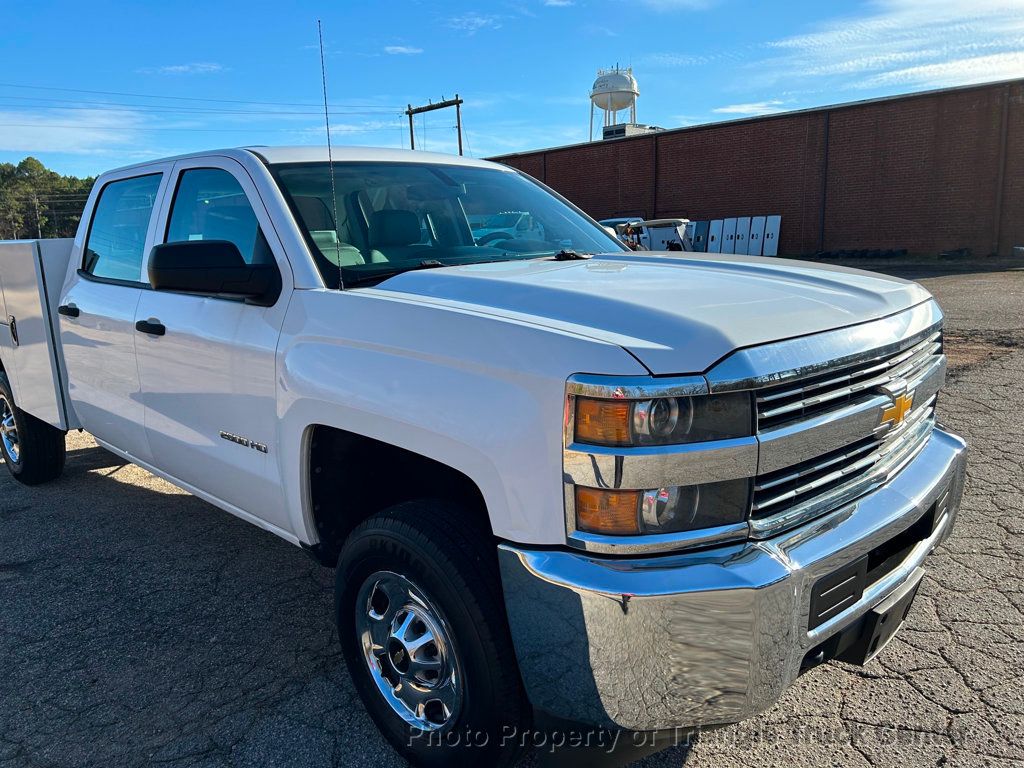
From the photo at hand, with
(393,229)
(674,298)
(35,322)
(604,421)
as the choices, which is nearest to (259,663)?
(393,229)

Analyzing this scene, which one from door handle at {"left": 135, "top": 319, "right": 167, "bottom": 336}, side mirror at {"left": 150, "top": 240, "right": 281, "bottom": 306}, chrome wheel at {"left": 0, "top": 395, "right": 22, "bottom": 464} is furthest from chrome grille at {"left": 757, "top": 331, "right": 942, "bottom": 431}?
chrome wheel at {"left": 0, "top": 395, "right": 22, "bottom": 464}

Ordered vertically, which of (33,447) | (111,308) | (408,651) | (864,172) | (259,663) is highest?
(864,172)

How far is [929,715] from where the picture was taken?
253 cm

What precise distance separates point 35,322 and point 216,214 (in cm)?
209

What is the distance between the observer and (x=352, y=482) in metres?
2.73

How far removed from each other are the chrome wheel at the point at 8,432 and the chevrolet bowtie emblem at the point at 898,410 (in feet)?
17.9

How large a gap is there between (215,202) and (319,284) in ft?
3.28

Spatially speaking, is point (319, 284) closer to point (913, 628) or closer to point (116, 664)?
point (116, 664)

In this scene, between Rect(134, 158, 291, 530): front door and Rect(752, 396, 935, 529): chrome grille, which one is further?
Rect(134, 158, 291, 530): front door

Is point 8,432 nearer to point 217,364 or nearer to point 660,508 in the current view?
point 217,364

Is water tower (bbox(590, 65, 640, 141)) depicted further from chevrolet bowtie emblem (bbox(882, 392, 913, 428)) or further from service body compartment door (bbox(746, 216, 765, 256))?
chevrolet bowtie emblem (bbox(882, 392, 913, 428))

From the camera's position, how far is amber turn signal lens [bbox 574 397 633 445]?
174 centimetres

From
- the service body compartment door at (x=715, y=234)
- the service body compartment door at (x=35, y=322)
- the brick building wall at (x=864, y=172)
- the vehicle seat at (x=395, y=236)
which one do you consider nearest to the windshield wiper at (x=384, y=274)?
the vehicle seat at (x=395, y=236)

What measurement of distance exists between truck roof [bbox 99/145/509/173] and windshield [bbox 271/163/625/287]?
5 centimetres
